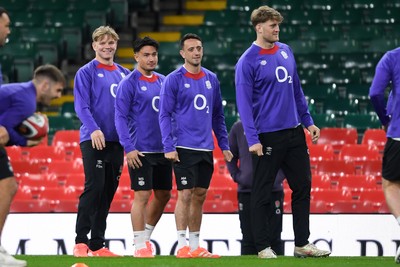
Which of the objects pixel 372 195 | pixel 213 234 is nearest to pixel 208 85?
pixel 213 234

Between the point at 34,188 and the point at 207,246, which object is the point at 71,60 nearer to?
the point at 34,188

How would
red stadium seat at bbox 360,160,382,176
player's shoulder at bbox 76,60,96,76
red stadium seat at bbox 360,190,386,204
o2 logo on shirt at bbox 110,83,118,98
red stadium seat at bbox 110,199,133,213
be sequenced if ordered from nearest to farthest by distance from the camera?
1. player's shoulder at bbox 76,60,96,76
2. o2 logo on shirt at bbox 110,83,118,98
3. red stadium seat at bbox 110,199,133,213
4. red stadium seat at bbox 360,190,386,204
5. red stadium seat at bbox 360,160,382,176

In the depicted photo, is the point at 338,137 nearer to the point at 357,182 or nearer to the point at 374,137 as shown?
the point at 374,137

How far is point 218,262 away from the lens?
30.9ft

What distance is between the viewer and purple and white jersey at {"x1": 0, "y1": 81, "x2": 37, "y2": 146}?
821 cm

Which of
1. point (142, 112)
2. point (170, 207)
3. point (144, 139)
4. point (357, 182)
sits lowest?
point (170, 207)

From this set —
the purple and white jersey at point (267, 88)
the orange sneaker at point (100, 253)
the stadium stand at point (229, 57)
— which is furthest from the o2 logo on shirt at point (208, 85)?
the stadium stand at point (229, 57)

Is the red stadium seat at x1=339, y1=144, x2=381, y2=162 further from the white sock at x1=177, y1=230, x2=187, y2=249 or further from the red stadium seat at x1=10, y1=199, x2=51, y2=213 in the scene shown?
the white sock at x1=177, y1=230, x2=187, y2=249

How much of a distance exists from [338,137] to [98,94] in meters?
5.75

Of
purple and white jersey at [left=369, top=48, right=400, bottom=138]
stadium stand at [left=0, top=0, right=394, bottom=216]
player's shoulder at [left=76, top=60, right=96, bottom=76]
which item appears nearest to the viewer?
purple and white jersey at [left=369, top=48, right=400, bottom=138]


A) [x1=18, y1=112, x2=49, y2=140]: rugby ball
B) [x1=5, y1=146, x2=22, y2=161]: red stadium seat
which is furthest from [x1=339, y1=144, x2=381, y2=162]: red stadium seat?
[x1=18, y1=112, x2=49, y2=140]: rugby ball

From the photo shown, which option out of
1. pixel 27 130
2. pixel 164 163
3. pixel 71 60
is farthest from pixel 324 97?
pixel 27 130

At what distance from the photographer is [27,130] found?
27.1ft

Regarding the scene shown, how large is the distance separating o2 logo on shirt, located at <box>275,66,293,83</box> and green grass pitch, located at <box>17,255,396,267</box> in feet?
4.95
